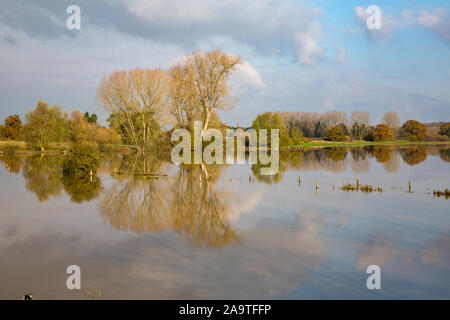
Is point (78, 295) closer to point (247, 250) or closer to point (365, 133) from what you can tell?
point (247, 250)

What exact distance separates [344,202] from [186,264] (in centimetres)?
1007

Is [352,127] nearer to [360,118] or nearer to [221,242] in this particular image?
[360,118]

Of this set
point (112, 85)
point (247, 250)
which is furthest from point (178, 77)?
point (247, 250)

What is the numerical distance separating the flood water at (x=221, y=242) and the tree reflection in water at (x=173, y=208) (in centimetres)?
5

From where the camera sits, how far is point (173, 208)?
14.2 metres

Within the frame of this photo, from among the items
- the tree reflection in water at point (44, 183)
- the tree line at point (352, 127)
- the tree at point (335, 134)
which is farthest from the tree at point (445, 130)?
the tree reflection in water at point (44, 183)

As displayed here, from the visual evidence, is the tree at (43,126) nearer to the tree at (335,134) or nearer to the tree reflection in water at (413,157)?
the tree reflection in water at (413,157)

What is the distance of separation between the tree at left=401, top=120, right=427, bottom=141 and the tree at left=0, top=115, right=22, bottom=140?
101 meters

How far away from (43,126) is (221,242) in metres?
44.5

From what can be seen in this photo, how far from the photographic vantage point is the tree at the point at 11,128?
65.2m

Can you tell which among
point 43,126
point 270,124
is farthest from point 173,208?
point 270,124

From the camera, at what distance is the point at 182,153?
43.1 metres

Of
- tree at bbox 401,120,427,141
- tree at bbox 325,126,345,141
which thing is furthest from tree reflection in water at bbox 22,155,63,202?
tree at bbox 401,120,427,141

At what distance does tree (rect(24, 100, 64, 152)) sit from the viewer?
46719 mm
